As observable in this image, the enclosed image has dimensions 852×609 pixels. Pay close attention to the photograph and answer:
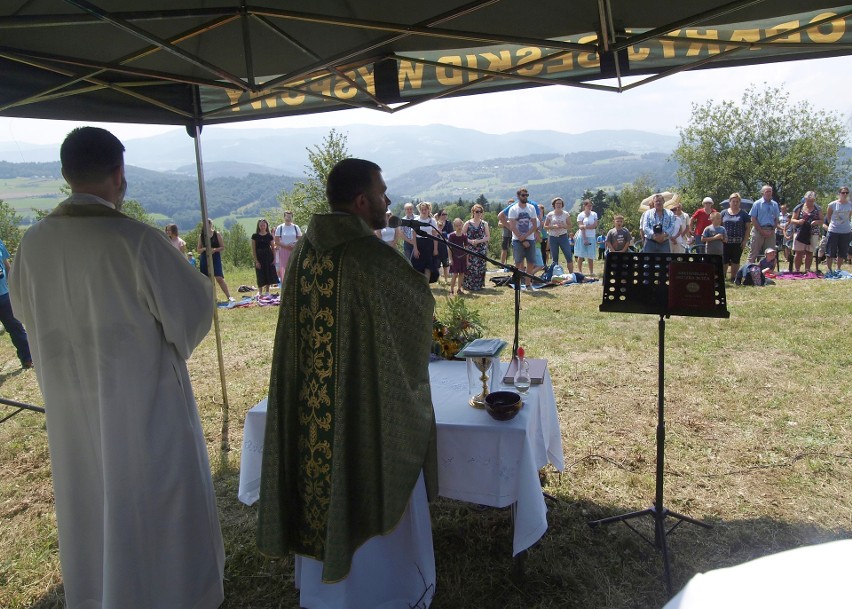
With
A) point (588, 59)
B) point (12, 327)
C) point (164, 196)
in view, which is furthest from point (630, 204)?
point (164, 196)

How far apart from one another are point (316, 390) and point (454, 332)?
1121 millimetres

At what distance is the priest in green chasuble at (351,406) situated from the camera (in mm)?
2246

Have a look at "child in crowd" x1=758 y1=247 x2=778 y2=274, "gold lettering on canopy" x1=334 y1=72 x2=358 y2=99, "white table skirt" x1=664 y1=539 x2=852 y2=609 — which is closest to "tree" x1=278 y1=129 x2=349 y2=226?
"child in crowd" x1=758 y1=247 x2=778 y2=274

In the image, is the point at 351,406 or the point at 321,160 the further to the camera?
the point at 321,160

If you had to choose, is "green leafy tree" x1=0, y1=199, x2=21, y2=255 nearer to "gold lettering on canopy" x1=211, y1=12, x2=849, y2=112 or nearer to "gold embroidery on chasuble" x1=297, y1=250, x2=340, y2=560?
"gold lettering on canopy" x1=211, y1=12, x2=849, y2=112

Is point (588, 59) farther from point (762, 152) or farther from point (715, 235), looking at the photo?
point (762, 152)

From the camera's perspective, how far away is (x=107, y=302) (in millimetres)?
2260

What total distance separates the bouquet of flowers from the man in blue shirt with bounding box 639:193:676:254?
25.0 feet

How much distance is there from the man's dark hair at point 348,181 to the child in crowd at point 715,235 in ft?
34.3

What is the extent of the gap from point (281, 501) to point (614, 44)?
2950 mm

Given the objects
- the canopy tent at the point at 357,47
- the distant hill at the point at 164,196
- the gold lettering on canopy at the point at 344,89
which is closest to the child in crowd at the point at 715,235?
the canopy tent at the point at 357,47

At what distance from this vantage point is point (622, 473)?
12.8 feet

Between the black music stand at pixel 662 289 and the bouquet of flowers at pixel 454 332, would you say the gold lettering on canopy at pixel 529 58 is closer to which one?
the black music stand at pixel 662 289

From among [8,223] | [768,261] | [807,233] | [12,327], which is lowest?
[768,261]
